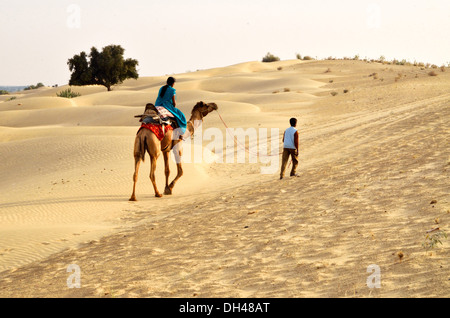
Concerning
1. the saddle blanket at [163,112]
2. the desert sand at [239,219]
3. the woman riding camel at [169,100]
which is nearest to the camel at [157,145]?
the woman riding camel at [169,100]

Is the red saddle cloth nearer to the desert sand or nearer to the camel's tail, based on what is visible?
the camel's tail

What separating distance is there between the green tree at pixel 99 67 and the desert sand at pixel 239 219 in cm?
3641

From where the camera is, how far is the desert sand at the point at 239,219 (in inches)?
279

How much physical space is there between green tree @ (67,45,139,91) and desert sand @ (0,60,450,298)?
1433 inches

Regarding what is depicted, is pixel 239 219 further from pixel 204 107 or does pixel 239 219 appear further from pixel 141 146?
pixel 204 107

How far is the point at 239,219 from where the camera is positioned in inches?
414

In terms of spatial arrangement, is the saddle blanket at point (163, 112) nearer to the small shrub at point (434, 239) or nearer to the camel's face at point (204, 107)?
the camel's face at point (204, 107)

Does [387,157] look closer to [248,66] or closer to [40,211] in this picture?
[40,211]

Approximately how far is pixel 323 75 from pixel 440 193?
48731 mm

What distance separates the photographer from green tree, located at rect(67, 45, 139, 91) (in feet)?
186

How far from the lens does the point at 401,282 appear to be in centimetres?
636

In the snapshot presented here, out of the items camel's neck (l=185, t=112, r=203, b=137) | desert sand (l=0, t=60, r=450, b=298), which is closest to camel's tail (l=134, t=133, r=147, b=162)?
desert sand (l=0, t=60, r=450, b=298)

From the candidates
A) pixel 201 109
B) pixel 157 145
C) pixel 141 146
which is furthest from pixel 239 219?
pixel 201 109

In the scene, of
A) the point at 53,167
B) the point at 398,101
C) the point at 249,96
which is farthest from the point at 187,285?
the point at 249,96
